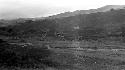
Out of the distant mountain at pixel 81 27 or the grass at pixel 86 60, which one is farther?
the distant mountain at pixel 81 27

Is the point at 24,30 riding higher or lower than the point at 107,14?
lower

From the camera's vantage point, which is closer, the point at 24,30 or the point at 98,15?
the point at 24,30

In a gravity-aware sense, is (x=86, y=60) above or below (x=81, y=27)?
above

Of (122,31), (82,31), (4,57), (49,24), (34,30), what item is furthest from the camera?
(49,24)

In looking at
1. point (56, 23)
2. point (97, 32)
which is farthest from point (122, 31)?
point (56, 23)

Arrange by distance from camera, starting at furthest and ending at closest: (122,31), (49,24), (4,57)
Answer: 1. (49,24)
2. (122,31)
3. (4,57)

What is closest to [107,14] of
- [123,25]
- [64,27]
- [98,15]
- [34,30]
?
[98,15]

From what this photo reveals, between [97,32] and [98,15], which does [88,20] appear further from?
[97,32]

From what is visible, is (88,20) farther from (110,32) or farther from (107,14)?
(110,32)

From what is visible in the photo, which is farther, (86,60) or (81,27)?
(81,27)

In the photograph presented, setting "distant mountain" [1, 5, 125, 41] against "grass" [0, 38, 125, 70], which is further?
"distant mountain" [1, 5, 125, 41]
